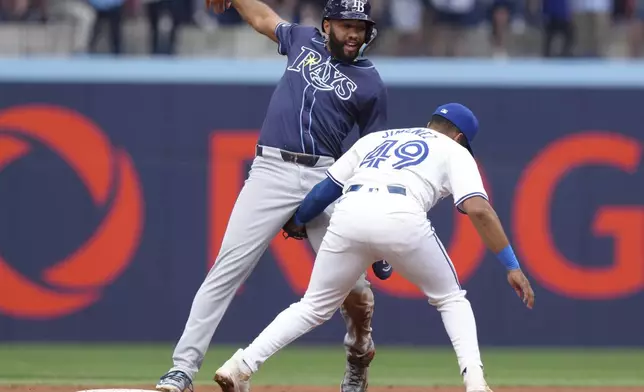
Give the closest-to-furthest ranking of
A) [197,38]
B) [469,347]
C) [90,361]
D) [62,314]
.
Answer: [469,347]
[90,361]
[62,314]
[197,38]

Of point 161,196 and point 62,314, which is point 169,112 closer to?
point 161,196

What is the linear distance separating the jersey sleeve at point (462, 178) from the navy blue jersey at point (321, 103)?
102 centimetres

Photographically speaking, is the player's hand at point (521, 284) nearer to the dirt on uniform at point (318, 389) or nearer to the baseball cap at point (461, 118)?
the baseball cap at point (461, 118)

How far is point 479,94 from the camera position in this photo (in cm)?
1069

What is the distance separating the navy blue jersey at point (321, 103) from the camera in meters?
6.68

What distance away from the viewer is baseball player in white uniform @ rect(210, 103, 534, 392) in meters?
5.70

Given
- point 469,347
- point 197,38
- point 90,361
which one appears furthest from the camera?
point 197,38

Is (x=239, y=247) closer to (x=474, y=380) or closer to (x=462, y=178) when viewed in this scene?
(x=462, y=178)

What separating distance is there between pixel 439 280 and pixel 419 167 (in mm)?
553

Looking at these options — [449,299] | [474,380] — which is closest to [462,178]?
[449,299]

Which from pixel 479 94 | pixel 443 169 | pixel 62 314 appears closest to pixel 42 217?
pixel 62 314

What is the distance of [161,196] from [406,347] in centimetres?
250

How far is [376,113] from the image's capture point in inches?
267

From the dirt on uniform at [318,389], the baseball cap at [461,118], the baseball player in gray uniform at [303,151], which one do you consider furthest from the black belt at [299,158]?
the dirt on uniform at [318,389]
